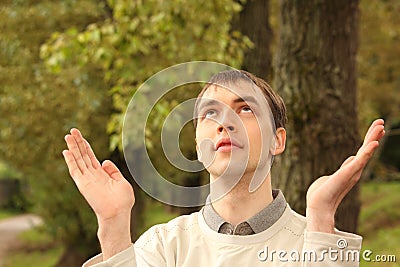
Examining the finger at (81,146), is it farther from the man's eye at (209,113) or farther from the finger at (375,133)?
the finger at (375,133)

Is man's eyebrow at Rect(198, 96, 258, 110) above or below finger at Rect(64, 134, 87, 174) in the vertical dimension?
above

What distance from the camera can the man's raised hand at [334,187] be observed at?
1.97 meters

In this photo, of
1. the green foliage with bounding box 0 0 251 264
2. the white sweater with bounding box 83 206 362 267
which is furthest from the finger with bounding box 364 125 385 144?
the green foliage with bounding box 0 0 251 264

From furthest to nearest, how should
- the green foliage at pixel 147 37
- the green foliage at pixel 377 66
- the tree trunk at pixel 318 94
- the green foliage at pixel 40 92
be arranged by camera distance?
the green foliage at pixel 377 66 → the green foliage at pixel 40 92 → the green foliage at pixel 147 37 → the tree trunk at pixel 318 94

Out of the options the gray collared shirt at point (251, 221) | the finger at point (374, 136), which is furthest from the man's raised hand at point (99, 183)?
the finger at point (374, 136)

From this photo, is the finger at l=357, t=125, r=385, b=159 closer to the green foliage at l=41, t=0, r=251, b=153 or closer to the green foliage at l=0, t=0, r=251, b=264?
the green foliage at l=0, t=0, r=251, b=264

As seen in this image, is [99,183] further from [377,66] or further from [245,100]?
[377,66]

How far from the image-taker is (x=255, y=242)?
6.88 ft

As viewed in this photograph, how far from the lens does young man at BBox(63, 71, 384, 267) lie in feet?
6.56

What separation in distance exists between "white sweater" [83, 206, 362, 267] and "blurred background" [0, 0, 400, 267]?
2698 mm

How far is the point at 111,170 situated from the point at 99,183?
0.22ft

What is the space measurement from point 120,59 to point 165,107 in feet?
2.80

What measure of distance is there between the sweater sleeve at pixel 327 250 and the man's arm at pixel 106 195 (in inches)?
19.1

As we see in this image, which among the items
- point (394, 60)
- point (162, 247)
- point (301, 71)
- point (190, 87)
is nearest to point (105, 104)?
point (190, 87)
